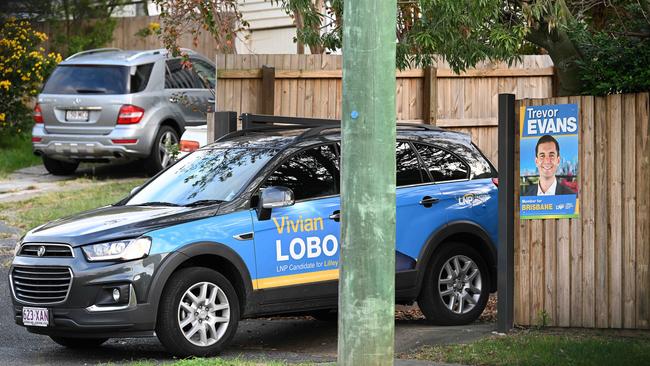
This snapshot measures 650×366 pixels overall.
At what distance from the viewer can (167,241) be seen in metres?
8.80

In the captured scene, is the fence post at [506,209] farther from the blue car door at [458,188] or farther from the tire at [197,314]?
the tire at [197,314]

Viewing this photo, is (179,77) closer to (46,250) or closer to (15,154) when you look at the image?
(15,154)

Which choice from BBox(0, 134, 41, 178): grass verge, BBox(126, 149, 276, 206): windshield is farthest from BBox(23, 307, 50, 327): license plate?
BBox(0, 134, 41, 178): grass verge

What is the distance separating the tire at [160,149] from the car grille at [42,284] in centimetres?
927

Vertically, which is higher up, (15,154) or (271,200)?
(15,154)

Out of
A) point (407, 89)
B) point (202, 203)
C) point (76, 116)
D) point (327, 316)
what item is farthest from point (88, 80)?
point (202, 203)

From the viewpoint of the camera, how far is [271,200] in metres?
9.26

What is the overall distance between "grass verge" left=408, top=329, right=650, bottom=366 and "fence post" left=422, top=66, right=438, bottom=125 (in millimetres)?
5289

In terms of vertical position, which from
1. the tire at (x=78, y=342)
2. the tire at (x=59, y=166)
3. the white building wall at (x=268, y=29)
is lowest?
the tire at (x=78, y=342)

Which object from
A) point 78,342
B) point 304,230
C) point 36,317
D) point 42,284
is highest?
point 304,230

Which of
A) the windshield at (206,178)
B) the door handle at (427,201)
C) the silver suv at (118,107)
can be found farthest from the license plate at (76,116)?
the door handle at (427,201)

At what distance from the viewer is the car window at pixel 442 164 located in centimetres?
1059

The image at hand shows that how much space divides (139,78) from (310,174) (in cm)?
915

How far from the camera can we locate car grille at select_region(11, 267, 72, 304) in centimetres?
881
